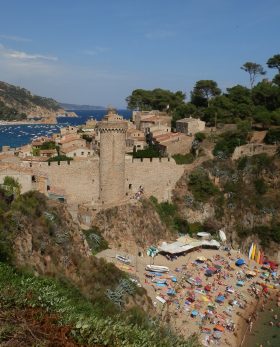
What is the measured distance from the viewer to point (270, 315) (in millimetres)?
22922

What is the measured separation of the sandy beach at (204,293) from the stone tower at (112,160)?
343 cm

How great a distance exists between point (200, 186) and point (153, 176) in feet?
13.2

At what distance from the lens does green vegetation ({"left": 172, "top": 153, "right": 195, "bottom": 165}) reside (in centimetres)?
3275

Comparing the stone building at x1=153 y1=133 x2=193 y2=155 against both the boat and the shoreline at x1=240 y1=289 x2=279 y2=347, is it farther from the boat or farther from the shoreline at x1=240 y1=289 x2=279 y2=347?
the shoreline at x1=240 y1=289 x2=279 y2=347

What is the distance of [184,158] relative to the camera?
110ft

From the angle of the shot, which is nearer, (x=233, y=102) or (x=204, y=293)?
(x=204, y=293)

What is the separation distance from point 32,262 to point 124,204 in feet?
35.6

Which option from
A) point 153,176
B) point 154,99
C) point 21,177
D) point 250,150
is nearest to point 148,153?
point 153,176

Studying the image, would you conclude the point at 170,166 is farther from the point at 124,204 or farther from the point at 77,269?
the point at 77,269

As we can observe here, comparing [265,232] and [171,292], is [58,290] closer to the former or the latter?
[171,292]

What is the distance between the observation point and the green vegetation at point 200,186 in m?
30.5

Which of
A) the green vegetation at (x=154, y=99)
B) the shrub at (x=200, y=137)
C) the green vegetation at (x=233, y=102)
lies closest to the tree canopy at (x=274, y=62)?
the green vegetation at (x=233, y=102)

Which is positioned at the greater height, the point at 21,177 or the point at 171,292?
the point at 21,177

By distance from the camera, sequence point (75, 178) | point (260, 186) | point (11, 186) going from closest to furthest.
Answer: point (11, 186), point (75, 178), point (260, 186)
